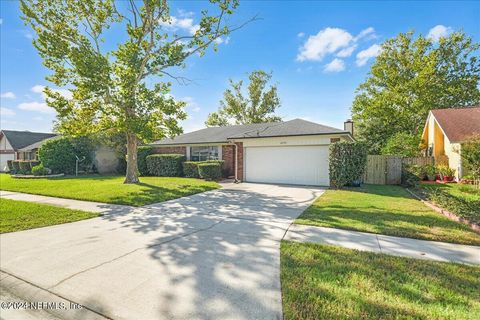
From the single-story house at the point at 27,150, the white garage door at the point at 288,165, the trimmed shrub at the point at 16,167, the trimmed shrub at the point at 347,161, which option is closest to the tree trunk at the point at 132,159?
the white garage door at the point at 288,165

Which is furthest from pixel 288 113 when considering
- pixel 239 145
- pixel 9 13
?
pixel 9 13

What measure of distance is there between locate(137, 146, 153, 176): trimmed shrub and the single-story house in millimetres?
4836

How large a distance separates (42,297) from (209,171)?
495 inches

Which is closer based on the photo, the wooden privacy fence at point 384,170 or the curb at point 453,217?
the curb at point 453,217

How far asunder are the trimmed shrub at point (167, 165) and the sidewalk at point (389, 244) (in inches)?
545

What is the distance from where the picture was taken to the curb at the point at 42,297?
2570 mm

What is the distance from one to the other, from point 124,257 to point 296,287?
277cm

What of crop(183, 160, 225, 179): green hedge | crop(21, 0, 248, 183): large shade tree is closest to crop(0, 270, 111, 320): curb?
crop(21, 0, 248, 183): large shade tree

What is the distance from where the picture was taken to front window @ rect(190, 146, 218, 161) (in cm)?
1758

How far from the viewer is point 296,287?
9.55 ft

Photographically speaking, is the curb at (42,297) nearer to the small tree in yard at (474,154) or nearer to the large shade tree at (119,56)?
the large shade tree at (119,56)

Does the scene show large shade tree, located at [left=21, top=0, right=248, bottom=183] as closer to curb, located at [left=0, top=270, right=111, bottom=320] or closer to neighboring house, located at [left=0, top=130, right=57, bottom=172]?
curb, located at [left=0, top=270, right=111, bottom=320]

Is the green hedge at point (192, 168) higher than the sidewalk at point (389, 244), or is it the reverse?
the green hedge at point (192, 168)

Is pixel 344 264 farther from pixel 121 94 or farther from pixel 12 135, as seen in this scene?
pixel 12 135
